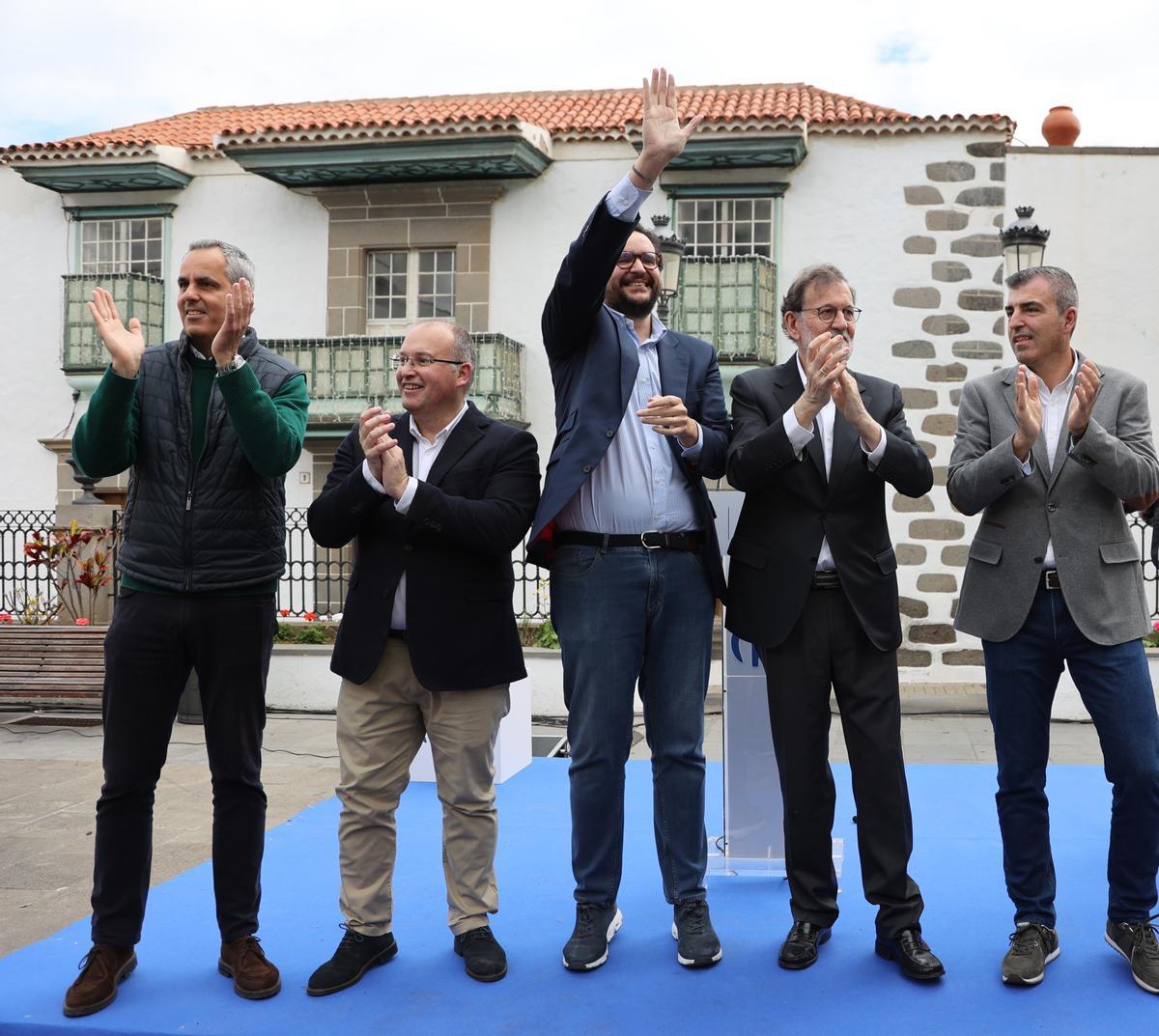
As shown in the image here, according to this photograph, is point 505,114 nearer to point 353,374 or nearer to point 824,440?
point 353,374

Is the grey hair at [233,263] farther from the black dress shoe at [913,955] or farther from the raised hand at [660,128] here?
the black dress shoe at [913,955]

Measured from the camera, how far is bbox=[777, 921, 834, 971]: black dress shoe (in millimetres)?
3193

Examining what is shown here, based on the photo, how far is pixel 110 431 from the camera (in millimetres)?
3045

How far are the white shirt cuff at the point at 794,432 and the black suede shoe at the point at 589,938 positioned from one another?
1389mm

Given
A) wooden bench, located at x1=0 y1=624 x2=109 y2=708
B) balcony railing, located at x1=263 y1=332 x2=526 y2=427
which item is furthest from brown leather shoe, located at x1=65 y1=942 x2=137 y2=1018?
balcony railing, located at x1=263 y1=332 x2=526 y2=427

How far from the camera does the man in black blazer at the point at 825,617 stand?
319cm

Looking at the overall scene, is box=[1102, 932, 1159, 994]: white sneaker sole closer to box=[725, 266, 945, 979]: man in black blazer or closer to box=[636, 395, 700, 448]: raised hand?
box=[725, 266, 945, 979]: man in black blazer

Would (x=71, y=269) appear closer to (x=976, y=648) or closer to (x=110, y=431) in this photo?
(x=976, y=648)

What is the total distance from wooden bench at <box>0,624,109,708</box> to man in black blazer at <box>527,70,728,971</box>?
6766 millimetres

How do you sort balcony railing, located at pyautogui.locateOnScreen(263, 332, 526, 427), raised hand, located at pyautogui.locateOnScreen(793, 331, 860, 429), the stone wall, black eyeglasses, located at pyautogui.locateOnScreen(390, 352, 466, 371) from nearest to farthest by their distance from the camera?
raised hand, located at pyautogui.locateOnScreen(793, 331, 860, 429) < black eyeglasses, located at pyautogui.locateOnScreen(390, 352, 466, 371) < the stone wall < balcony railing, located at pyautogui.locateOnScreen(263, 332, 526, 427)

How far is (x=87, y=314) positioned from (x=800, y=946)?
44.0 ft

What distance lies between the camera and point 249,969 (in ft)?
10.0

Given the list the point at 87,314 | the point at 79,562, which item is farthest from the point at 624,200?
the point at 87,314

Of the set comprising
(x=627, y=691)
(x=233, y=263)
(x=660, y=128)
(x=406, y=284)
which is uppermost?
(x=406, y=284)
